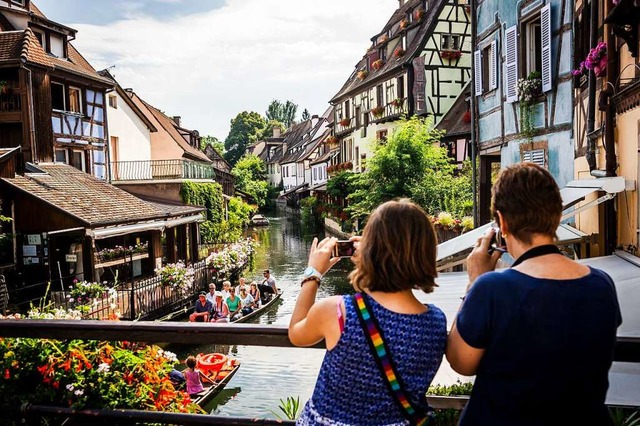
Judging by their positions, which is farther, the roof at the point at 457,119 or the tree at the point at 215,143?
the tree at the point at 215,143

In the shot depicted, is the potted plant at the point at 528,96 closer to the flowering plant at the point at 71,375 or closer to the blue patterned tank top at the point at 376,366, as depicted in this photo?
the flowering plant at the point at 71,375

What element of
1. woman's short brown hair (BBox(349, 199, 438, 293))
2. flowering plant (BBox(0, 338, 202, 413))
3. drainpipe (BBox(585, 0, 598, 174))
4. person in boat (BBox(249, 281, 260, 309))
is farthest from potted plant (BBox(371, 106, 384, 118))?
woman's short brown hair (BBox(349, 199, 438, 293))

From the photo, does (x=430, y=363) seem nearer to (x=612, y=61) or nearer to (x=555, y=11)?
(x=612, y=61)

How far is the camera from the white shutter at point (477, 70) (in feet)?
54.7

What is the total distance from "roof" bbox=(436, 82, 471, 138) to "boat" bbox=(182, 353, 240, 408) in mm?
18608

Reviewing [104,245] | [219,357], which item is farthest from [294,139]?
[219,357]

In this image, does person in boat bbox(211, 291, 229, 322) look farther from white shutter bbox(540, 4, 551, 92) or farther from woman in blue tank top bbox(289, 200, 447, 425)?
woman in blue tank top bbox(289, 200, 447, 425)

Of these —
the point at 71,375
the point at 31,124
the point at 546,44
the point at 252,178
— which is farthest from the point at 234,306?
the point at 252,178

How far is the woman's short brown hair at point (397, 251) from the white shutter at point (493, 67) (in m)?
14.1

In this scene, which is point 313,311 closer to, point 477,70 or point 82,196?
point 477,70

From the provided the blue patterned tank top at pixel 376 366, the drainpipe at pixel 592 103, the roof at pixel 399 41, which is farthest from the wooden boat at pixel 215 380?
the roof at pixel 399 41

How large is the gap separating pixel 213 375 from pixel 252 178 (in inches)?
2858

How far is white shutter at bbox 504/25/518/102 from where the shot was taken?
13.7 meters

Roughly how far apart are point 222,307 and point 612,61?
44.6 feet
